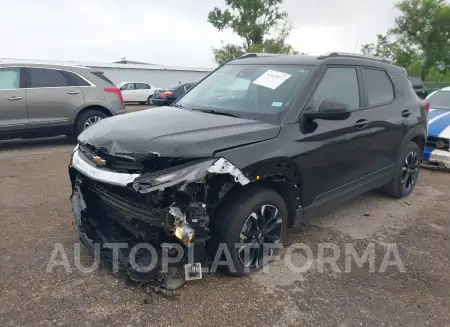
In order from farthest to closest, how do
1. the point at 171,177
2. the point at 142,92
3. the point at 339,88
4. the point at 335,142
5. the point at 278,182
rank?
the point at 142,92
the point at 339,88
the point at 335,142
the point at 278,182
the point at 171,177

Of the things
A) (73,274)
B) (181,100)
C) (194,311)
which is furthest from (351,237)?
(73,274)

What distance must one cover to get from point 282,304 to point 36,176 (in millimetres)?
4517

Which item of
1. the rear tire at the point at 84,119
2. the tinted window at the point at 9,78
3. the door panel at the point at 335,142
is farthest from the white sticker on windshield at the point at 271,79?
the tinted window at the point at 9,78

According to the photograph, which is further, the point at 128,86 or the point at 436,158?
the point at 128,86

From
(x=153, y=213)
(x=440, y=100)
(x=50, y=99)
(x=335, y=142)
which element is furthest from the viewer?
(x=440, y=100)

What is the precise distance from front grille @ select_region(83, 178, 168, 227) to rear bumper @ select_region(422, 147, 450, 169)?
5611 mm

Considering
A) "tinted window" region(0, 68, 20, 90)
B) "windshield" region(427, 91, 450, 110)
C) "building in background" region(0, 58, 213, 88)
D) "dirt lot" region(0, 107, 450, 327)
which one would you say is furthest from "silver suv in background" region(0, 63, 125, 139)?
"building in background" region(0, 58, 213, 88)

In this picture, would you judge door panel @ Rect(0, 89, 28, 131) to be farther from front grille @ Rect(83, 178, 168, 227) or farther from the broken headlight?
the broken headlight

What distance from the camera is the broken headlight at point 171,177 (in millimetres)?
2551

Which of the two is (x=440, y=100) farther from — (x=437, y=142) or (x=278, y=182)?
(x=278, y=182)

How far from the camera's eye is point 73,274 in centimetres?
311

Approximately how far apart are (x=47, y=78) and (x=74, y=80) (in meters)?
0.51

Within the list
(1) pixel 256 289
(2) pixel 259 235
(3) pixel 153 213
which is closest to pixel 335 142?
(2) pixel 259 235

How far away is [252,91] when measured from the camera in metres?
3.73
